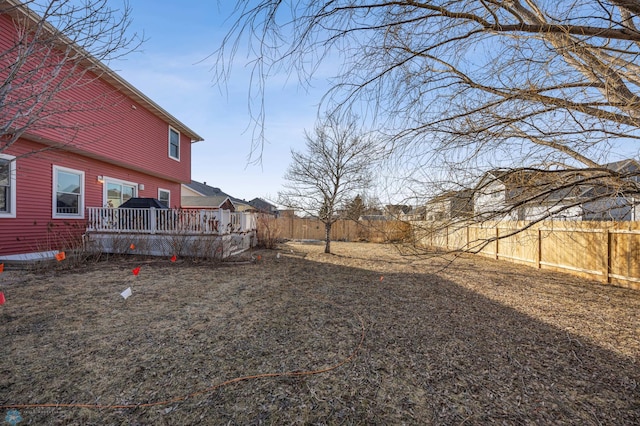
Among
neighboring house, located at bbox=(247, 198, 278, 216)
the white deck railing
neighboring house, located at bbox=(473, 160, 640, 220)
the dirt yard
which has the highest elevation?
neighboring house, located at bbox=(247, 198, 278, 216)

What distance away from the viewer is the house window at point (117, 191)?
1031 cm

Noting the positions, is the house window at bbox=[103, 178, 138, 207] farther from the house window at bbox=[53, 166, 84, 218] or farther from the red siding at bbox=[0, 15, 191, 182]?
the house window at bbox=[53, 166, 84, 218]

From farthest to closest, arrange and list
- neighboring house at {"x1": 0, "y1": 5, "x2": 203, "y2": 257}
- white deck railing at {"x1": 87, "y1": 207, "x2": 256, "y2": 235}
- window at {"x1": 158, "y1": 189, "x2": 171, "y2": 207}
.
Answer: window at {"x1": 158, "y1": 189, "x2": 171, "y2": 207} < white deck railing at {"x1": 87, "y1": 207, "x2": 256, "y2": 235} < neighboring house at {"x1": 0, "y1": 5, "x2": 203, "y2": 257}

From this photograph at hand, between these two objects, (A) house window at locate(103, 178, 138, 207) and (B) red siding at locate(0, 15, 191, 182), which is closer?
(B) red siding at locate(0, 15, 191, 182)

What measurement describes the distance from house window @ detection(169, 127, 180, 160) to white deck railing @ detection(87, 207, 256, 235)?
16.0ft

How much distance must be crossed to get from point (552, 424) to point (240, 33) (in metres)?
3.32

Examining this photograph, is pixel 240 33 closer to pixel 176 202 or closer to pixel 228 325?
pixel 228 325

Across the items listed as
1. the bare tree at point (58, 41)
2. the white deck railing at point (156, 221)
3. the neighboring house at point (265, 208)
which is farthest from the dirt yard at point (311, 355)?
the neighboring house at point (265, 208)

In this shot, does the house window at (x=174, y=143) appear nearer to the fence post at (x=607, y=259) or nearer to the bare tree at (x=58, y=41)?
the bare tree at (x=58, y=41)

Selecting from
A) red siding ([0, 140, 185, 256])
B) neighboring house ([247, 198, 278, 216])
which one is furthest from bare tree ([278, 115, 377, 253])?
red siding ([0, 140, 185, 256])

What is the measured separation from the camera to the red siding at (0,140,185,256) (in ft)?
24.1

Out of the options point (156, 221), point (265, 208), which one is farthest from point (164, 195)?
point (265, 208)

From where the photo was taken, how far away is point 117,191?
10906mm

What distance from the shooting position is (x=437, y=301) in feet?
16.6
